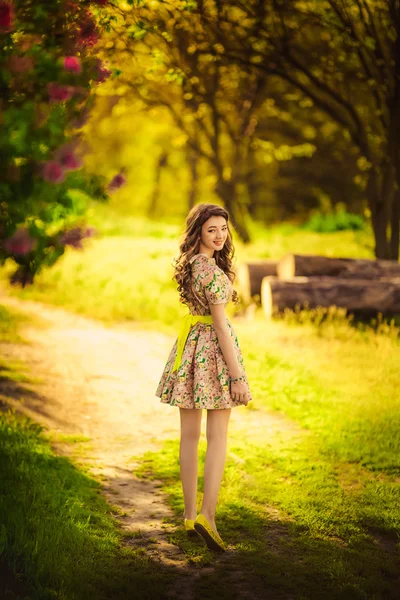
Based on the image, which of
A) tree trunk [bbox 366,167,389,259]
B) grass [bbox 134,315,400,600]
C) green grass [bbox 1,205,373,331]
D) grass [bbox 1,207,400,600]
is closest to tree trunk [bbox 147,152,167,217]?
green grass [bbox 1,205,373,331]

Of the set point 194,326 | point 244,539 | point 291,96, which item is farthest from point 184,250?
point 291,96

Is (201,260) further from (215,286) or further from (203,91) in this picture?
(203,91)

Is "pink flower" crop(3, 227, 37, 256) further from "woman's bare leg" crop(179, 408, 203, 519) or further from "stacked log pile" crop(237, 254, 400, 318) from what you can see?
"stacked log pile" crop(237, 254, 400, 318)

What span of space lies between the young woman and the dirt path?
1.33 ft

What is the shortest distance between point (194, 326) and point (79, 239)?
1.09 m

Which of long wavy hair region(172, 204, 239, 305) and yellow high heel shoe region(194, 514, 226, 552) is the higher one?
long wavy hair region(172, 204, 239, 305)

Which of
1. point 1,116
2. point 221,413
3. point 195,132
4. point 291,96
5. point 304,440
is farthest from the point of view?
point 195,132

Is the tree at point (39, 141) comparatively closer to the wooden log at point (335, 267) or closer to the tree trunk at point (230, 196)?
the wooden log at point (335, 267)

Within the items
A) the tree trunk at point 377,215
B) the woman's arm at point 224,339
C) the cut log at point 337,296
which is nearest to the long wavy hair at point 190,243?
the woman's arm at point 224,339

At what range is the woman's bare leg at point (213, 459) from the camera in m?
4.55

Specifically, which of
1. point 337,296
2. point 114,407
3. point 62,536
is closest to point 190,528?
point 62,536

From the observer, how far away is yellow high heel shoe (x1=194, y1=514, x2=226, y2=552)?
4.46 metres

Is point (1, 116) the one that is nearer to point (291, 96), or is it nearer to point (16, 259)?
point (16, 259)

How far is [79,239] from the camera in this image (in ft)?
12.7
